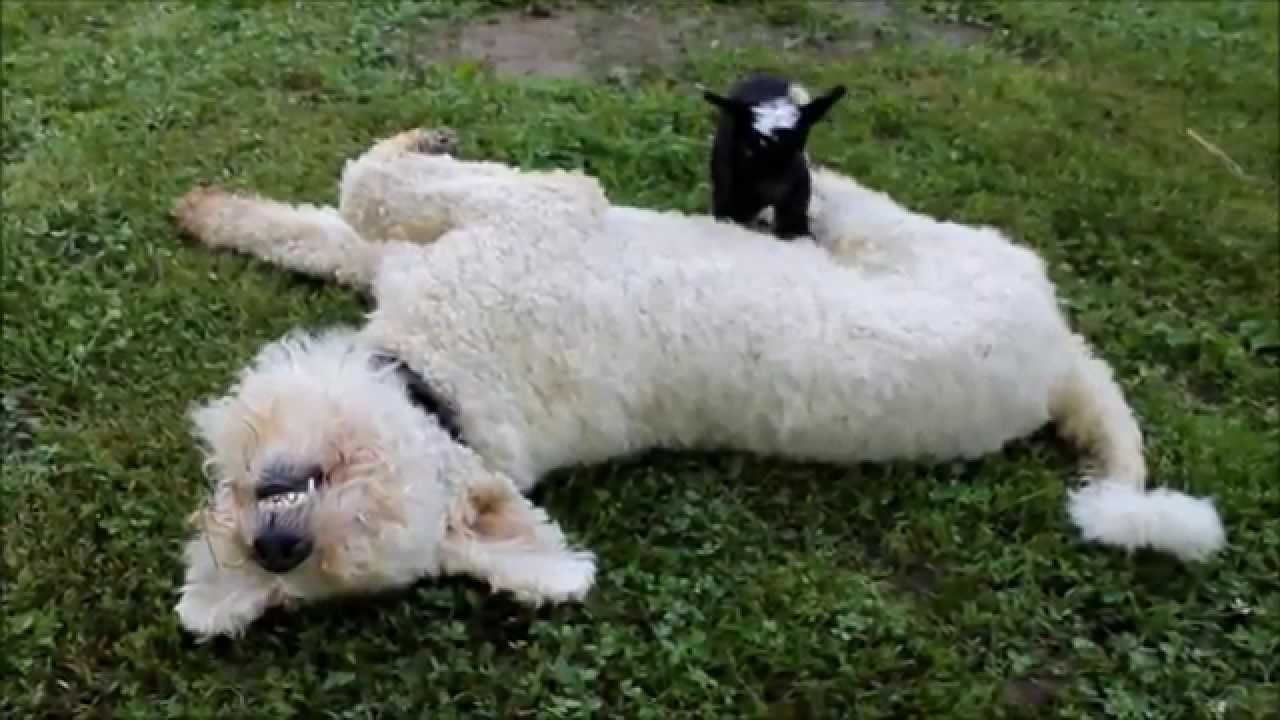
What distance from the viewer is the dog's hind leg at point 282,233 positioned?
441 centimetres

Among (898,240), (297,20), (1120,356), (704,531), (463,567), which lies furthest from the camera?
(297,20)

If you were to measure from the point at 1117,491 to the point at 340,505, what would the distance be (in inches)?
67.4

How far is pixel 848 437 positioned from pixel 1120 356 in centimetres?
108

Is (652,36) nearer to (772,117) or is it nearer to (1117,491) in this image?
(772,117)

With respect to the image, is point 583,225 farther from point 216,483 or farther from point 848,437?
point 216,483

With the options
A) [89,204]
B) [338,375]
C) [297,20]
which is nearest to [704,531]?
[338,375]

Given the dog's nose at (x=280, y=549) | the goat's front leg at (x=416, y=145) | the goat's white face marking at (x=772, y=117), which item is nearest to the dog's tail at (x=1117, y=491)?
the goat's white face marking at (x=772, y=117)

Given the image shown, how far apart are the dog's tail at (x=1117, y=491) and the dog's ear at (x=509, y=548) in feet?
3.76

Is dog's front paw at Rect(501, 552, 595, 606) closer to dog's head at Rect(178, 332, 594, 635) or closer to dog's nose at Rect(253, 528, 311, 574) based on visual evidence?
dog's head at Rect(178, 332, 594, 635)

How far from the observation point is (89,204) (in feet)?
15.6

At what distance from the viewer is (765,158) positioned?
14.1 ft

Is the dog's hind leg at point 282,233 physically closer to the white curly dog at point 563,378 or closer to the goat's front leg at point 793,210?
the white curly dog at point 563,378

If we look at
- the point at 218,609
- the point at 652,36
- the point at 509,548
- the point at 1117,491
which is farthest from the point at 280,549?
the point at 652,36

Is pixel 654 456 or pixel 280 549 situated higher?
pixel 280 549
